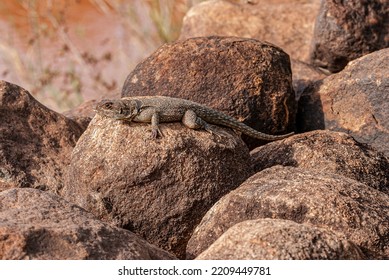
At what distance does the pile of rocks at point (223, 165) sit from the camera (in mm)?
4715

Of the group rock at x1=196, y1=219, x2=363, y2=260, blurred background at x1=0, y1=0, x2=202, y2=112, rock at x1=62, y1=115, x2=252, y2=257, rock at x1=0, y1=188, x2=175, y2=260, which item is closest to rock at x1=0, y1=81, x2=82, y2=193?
rock at x1=62, y1=115, x2=252, y2=257

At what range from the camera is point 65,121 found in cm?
777

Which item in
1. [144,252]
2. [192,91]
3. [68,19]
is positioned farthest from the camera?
[68,19]

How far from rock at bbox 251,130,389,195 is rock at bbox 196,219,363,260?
6.41 feet

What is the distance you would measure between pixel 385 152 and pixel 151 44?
7955 millimetres

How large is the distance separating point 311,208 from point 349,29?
442cm

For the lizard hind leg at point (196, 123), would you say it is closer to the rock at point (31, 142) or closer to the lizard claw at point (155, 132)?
the lizard claw at point (155, 132)

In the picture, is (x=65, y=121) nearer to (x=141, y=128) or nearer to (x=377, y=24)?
(x=141, y=128)

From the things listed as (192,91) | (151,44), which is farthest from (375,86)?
(151,44)

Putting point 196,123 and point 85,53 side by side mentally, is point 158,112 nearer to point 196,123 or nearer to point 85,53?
point 196,123

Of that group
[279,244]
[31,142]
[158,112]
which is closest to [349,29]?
[158,112]

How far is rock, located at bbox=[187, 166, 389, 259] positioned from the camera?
16.6 feet

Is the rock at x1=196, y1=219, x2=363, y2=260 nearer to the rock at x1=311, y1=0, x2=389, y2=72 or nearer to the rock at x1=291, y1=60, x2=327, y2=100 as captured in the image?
the rock at x1=291, y1=60, x2=327, y2=100

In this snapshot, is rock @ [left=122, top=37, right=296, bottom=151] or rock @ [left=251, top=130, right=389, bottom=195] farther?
rock @ [left=122, top=37, right=296, bottom=151]
